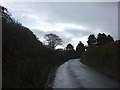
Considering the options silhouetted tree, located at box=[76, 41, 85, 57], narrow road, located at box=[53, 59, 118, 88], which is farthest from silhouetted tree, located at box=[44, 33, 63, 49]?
narrow road, located at box=[53, 59, 118, 88]

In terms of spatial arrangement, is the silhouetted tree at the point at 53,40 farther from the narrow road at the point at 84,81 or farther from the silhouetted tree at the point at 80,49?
the narrow road at the point at 84,81

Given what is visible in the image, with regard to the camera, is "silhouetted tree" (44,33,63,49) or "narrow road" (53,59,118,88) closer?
"narrow road" (53,59,118,88)

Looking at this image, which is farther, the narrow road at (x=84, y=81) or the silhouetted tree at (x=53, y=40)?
the silhouetted tree at (x=53, y=40)

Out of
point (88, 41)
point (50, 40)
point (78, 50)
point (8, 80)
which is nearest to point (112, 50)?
point (8, 80)

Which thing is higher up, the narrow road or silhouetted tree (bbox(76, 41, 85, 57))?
silhouetted tree (bbox(76, 41, 85, 57))

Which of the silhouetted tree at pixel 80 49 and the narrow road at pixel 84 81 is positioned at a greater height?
the silhouetted tree at pixel 80 49

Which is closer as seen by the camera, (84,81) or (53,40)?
(84,81)

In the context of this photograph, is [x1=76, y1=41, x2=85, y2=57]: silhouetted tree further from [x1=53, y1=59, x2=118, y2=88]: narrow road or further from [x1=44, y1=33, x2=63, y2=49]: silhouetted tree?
[x1=53, y1=59, x2=118, y2=88]: narrow road

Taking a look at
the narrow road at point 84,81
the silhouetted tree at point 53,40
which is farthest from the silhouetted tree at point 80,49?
the narrow road at point 84,81

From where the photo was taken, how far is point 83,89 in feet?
50.4

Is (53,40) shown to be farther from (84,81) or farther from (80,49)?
(84,81)

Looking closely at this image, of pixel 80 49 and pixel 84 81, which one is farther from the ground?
pixel 80 49

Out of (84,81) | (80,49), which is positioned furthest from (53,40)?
(84,81)

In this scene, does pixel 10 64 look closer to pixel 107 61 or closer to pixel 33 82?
pixel 33 82
